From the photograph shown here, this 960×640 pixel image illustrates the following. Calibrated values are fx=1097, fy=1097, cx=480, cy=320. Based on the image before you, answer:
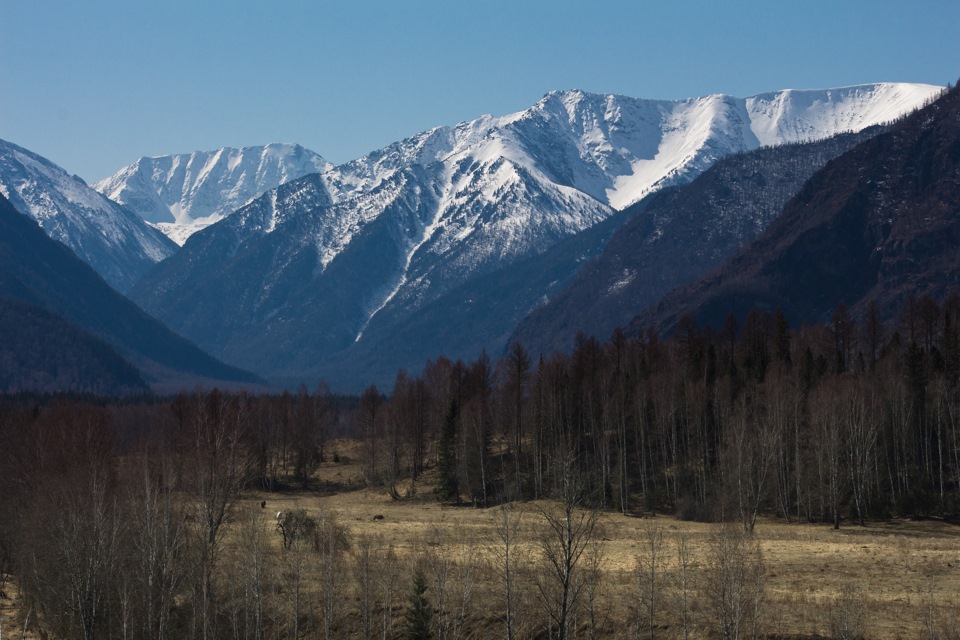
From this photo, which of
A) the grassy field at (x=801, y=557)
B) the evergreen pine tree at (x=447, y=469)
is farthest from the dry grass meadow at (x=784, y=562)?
the evergreen pine tree at (x=447, y=469)

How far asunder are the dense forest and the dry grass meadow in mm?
3747

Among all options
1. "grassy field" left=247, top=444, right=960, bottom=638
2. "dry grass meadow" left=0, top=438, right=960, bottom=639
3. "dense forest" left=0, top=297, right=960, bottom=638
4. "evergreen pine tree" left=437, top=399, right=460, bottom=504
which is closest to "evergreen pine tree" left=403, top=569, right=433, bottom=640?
"dense forest" left=0, top=297, right=960, bottom=638

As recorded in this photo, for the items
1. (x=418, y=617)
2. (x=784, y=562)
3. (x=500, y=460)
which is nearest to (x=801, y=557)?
(x=784, y=562)

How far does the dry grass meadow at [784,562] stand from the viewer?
189 ft

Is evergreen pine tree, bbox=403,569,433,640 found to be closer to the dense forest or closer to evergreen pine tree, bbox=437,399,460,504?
the dense forest

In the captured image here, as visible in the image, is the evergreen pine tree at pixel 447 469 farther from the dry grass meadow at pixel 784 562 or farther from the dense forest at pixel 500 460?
the dry grass meadow at pixel 784 562

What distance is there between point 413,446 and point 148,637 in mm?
84561

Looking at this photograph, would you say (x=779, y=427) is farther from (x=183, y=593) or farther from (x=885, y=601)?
(x=183, y=593)

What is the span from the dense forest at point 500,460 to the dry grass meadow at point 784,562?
12.3 feet

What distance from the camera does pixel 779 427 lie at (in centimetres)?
10625

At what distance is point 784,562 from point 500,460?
65.1m

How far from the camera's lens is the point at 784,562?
240 ft

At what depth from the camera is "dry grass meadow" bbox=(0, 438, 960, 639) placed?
5759 cm

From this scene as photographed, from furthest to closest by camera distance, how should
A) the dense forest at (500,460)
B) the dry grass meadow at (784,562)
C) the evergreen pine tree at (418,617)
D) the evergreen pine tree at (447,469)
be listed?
the evergreen pine tree at (447,469) → the dense forest at (500,460) → the evergreen pine tree at (418,617) → the dry grass meadow at (784,562)
